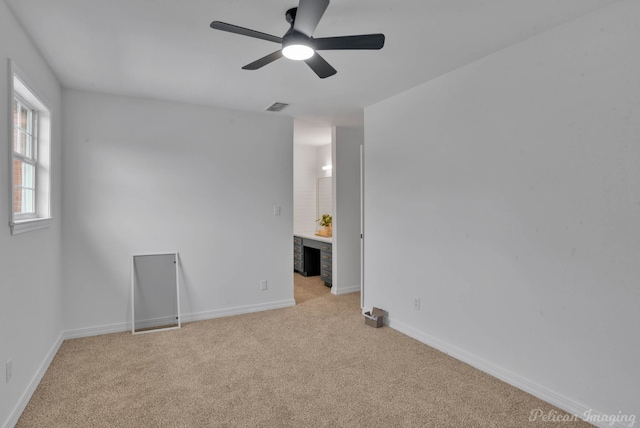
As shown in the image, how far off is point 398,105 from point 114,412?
354 cm

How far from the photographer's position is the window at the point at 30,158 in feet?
8.41

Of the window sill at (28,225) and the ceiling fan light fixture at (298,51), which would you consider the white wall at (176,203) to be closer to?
the window sill at (28,225)

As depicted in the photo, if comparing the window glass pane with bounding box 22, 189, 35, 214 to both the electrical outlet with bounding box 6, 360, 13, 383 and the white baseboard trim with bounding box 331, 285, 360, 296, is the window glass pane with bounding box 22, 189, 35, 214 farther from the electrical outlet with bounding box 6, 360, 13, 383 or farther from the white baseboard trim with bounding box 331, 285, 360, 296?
the white baseboard trim with bounding box 331, 285, 360, 296

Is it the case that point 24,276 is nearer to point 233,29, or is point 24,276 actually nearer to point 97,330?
point 97,330

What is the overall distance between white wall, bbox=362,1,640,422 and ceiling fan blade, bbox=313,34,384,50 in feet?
4.16

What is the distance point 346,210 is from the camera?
543cm

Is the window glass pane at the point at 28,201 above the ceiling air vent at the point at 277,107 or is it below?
below

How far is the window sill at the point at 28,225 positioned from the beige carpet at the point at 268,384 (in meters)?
1.15

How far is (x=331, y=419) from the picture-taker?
7.23ft

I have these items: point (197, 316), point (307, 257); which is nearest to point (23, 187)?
point (197, 316)

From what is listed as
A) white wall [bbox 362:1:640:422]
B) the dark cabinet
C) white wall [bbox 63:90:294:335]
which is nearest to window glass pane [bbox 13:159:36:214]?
white wall [bbox 63:90:294:335]

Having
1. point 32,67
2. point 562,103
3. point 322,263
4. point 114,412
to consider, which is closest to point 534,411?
point 562,103

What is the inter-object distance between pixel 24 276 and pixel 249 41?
7.32ft

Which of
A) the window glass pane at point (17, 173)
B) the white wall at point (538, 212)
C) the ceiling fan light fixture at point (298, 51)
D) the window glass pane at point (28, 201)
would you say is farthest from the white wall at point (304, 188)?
the ceiling fan light fixture at point (298, 51)
